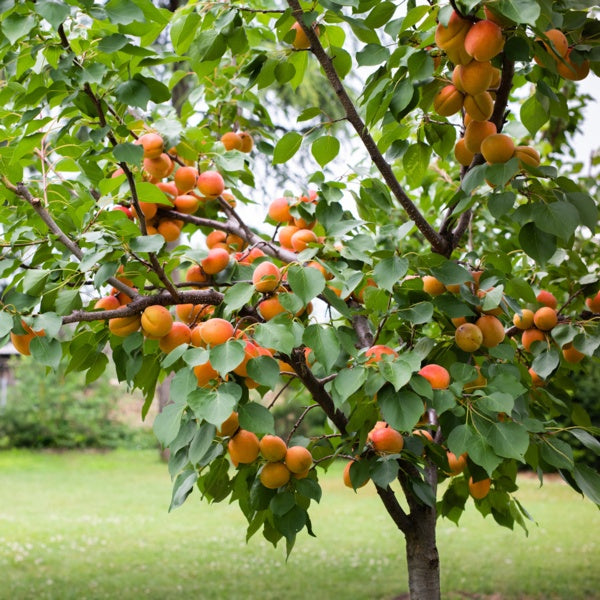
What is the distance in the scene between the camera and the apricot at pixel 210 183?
4.97 ft

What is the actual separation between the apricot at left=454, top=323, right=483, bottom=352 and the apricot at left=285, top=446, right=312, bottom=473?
0.34m

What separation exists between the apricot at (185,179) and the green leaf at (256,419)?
638mm

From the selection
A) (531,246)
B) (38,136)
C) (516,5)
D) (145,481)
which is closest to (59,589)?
(38,136)

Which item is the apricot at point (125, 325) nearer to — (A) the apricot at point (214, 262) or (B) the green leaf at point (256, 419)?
(A) the apricot at point (214, 262)

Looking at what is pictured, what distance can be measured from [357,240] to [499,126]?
1.00 feet

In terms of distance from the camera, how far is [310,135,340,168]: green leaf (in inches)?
51.6

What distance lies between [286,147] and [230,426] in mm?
511

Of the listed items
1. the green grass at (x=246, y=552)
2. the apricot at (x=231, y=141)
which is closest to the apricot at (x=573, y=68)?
the apricot at (x=231, y=141)

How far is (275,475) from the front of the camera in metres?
1.22

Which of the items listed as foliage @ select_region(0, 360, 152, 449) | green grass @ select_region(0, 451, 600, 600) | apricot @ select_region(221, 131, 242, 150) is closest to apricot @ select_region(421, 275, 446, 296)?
apricot @ select_region(221, 131, 242, 150)

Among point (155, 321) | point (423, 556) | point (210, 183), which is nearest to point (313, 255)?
point (155, 321)

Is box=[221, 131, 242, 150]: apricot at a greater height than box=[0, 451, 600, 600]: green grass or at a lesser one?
greater

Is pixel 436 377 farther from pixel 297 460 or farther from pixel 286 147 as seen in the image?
pixel 286 147

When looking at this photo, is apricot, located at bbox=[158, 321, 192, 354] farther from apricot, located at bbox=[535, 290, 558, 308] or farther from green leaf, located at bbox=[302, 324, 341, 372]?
apricot, located at bbox=[535, 290, 558, 308]
